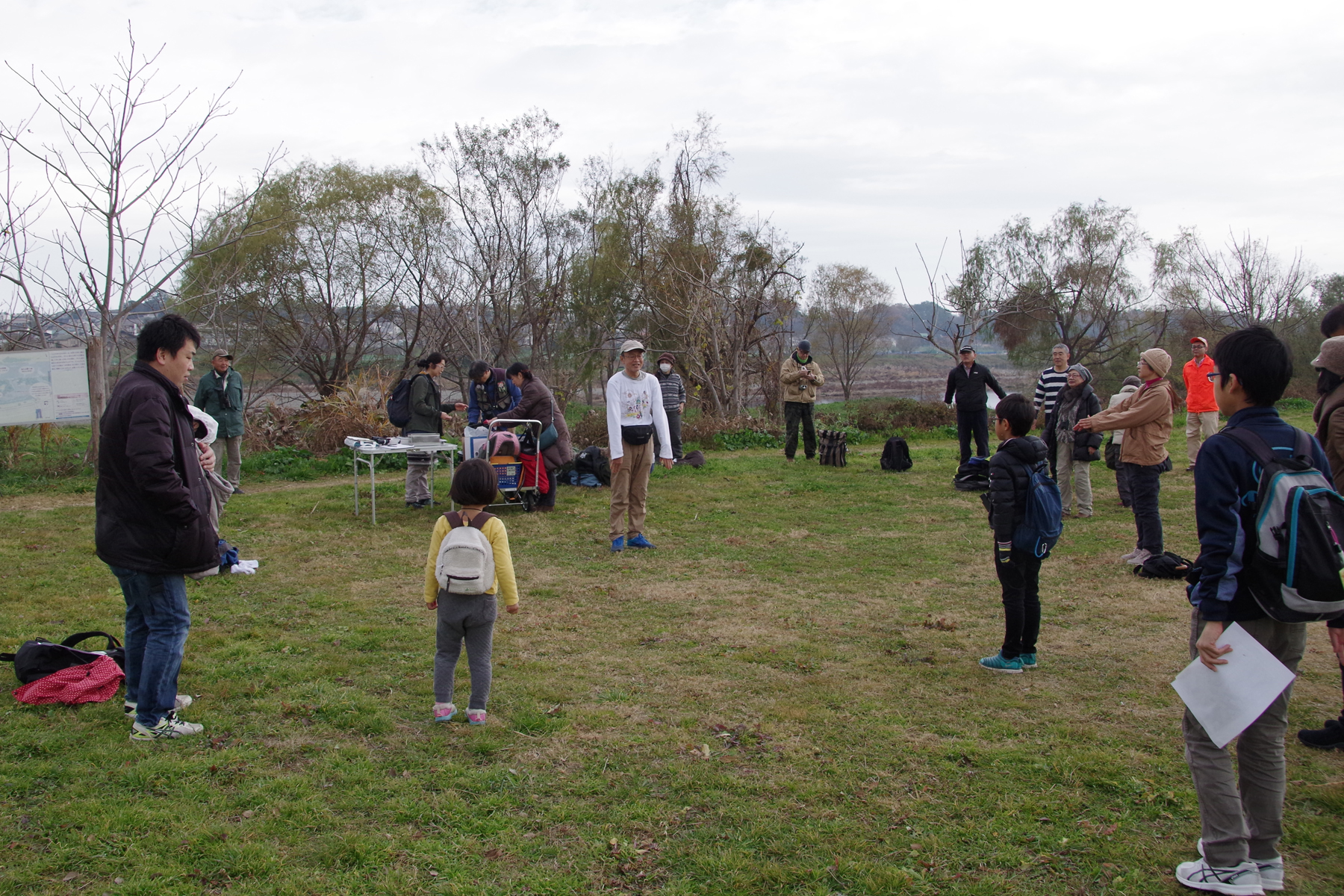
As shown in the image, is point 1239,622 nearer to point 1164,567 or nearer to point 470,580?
point 470,580

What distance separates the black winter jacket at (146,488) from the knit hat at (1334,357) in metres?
4.69

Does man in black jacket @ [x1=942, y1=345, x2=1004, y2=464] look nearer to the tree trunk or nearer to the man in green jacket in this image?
the man in green jacket

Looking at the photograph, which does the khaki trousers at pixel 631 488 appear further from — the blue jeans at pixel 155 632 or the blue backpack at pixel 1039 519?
the blue jeans at pixel 155 632

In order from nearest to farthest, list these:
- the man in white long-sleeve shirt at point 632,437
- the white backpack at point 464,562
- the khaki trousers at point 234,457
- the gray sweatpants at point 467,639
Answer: the white backpack at point 464,562
the gray sweatpants at point 467,639
the man in white long-sleeve shirt at point 632,437
the khaki trousers at point 234,457

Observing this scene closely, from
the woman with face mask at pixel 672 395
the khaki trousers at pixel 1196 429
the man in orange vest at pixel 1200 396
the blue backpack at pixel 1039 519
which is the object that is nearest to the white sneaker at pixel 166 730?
the blue backpack at pixel 1039 519

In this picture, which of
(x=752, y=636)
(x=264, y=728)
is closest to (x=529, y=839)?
(x=264, y=728)

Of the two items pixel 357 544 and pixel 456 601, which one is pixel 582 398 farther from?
pixel 456 601

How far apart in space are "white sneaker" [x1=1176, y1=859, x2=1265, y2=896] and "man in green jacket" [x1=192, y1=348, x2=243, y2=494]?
9.67 metres

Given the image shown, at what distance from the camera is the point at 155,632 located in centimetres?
381

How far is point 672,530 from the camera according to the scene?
28.9 feet

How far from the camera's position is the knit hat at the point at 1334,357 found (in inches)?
145

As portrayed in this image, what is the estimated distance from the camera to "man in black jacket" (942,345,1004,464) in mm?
11094

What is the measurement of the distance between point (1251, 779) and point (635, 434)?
18.2 ft

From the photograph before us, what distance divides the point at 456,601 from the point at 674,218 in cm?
1846
